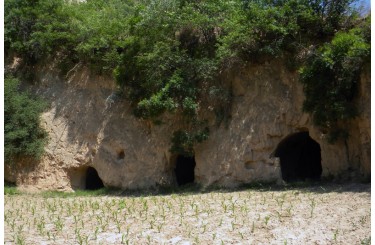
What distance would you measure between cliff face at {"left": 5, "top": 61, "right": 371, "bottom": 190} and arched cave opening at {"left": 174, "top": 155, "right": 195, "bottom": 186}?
2198 millimetres

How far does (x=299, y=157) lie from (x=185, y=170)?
469cm

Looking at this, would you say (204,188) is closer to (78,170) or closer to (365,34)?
(78,170)

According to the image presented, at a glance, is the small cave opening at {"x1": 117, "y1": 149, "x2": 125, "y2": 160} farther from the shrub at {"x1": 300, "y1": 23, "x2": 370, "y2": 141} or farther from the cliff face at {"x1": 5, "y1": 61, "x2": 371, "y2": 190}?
the shrub at {"x1": 300, "y1": 23, "x2": 370, "y2": 141}

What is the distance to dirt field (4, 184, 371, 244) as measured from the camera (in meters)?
8.78

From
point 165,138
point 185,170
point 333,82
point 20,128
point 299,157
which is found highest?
point 333,82

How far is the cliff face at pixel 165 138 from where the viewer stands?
14398 mm

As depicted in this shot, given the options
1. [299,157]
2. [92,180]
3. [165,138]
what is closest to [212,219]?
[165,138]

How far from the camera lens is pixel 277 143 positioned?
593 inches

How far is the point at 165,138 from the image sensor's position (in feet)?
53.7

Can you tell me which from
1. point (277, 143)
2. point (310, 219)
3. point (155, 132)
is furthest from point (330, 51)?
point (155, 132)

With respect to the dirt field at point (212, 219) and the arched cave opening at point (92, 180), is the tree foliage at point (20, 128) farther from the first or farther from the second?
the dirt field at point (212, 219)

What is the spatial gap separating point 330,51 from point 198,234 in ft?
22.9

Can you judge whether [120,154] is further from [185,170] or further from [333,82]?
[333,82]

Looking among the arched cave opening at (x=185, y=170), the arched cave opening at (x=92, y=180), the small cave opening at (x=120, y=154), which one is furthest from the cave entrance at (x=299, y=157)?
the arched cave opening at (x=92, y=180)
